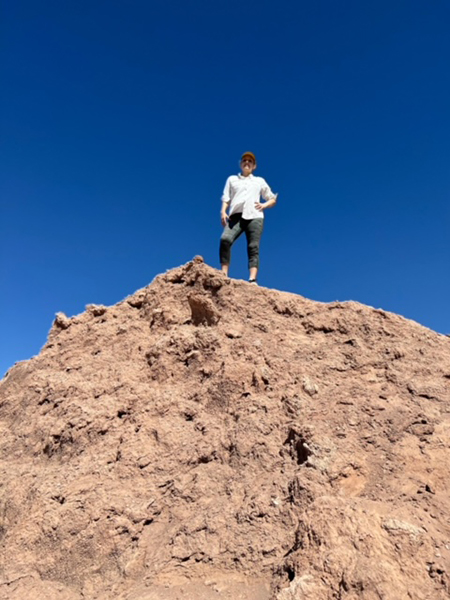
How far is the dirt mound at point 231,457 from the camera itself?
8.38ft

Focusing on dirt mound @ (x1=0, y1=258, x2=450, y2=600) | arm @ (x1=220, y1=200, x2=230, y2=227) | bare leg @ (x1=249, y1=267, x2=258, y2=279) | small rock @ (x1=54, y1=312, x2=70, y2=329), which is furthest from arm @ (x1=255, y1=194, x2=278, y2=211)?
small rock @ (x1=54, y1=312, x2=70, y2=329)

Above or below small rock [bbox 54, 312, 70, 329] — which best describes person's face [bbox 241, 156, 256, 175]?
above

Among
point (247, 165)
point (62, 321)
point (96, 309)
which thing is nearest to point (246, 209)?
point (247, 165)

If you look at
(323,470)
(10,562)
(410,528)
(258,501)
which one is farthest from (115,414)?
(410,528)

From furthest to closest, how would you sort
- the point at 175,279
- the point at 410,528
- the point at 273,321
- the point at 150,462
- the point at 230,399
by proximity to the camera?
1. the point at 175,279
2. the point at 273,321
3. the point at 230,399
4. the point at 150,462
5. the point at 410,528

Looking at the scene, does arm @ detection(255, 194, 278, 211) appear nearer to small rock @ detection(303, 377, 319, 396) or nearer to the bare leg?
the bare leg

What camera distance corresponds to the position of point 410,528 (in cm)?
254

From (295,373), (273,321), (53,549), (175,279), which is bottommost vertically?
(53,549)

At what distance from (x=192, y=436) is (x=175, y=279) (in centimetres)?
224

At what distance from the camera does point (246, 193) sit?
6445 mm

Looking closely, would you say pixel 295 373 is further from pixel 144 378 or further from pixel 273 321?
pixel 144 378

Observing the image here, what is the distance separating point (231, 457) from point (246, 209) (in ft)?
12.7

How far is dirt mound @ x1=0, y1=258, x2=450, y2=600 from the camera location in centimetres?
255

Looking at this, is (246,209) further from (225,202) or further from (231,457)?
(231,457)
